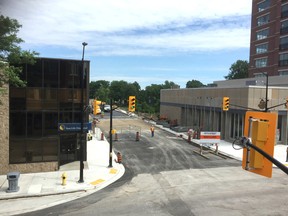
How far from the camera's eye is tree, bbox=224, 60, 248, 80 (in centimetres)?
12781

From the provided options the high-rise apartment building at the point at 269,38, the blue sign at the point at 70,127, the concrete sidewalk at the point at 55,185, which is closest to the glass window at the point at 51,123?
the blue sign at the point at 70,127

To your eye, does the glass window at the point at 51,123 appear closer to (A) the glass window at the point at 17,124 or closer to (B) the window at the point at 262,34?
(A) the glass window at the point at 17,124

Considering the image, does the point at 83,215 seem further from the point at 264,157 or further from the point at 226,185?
the point at 264,157

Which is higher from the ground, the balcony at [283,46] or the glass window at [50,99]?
the balcony at [283,46]

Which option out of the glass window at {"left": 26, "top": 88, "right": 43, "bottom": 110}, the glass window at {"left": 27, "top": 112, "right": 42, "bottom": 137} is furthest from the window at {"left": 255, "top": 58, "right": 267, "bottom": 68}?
the glass window at {"left": 27, "top": 112, "right": 42, "bottom": 137}

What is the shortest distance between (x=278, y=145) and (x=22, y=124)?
27535 mm

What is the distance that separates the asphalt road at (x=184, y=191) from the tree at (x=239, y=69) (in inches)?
4163

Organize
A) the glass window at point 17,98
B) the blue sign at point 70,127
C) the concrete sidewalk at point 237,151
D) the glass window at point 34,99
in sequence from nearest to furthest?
the glass window at point 17,98 → the glass window at point 34,99 → the blue sign at point 70,127 → the concrete sidewalk at point 237,151

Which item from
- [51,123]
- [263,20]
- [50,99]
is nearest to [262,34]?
[263,20]

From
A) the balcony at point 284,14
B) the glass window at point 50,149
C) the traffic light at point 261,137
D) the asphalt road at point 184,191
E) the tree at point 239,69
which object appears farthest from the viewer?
the tree at point 239,69

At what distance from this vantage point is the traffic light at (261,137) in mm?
5918

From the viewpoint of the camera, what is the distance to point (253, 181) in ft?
68.0

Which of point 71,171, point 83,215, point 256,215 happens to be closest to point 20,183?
point 71,171

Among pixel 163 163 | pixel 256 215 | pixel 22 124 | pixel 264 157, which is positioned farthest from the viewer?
pixel 163 163
